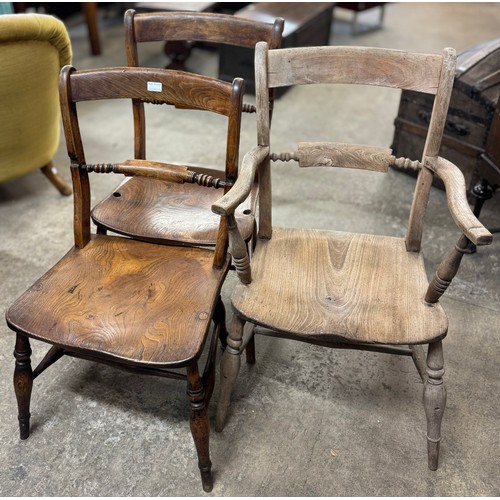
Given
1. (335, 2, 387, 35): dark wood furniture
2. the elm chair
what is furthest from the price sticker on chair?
(335, 2, 387, 35): dark wood furniture

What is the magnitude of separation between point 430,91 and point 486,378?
3.13ft

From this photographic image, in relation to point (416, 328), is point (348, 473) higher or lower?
lower

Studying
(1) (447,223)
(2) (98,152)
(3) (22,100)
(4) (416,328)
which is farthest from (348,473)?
(2) (98,152)

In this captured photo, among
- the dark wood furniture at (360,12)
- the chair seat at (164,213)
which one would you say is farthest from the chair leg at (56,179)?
the dark wood furniture at (360,12)

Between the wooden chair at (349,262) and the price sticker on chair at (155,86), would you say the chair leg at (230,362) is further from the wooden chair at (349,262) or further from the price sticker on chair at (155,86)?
the price sticker on chair at (155,86)

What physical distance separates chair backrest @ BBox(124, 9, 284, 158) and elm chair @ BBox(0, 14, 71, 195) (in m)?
0.50

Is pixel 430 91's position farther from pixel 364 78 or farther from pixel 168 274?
pixel 168 274

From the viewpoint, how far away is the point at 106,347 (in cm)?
133

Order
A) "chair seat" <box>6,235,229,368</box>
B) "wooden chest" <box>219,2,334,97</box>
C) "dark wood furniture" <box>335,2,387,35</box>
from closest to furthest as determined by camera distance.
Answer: "chair seat" <box>6,235,229,368</box>
"wooden chest" <box>219,2,334,97</box>
"dark wood furniture" <box>335,2,387,35</box>

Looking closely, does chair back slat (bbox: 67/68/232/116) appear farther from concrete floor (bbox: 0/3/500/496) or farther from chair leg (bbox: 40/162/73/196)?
chair leg (bbox: 40/162/73/196)

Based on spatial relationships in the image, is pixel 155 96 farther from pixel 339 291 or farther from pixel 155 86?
pixel 339 291

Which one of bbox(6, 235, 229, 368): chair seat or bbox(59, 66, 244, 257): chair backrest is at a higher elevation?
bbox(59, 66, 244, 257): chair backrest

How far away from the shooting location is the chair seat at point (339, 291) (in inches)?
53.8

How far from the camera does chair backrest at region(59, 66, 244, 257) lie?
141 cm
